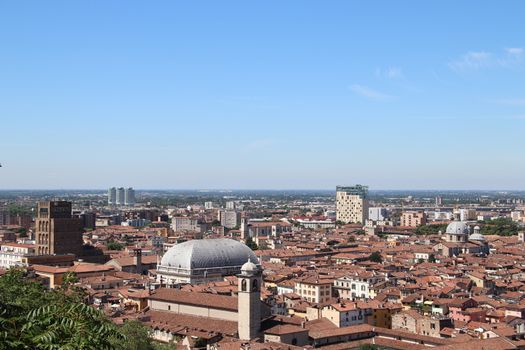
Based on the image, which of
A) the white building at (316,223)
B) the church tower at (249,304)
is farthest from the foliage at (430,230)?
the church tower at (249,304)

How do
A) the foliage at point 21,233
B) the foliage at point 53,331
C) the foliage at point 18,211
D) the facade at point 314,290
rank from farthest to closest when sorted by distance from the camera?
the foliage at point 18,211
the foliage at point 21,233
the facade at point 314,290
the foliage at point 53,331

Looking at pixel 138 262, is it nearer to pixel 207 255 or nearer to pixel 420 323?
pixel 207 255

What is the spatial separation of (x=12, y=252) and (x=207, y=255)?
101ft

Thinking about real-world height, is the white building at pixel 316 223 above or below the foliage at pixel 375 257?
above

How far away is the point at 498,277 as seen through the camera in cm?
6188

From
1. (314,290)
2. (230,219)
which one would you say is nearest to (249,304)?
(314,290)

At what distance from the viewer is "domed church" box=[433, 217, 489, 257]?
8431 cm

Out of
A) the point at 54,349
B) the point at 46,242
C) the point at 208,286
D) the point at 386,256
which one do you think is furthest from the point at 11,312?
the point at 386,256

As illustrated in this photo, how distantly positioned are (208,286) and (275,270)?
17.8 m

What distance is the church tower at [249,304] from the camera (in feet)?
110

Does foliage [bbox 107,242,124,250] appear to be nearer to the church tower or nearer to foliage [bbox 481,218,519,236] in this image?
the church tower

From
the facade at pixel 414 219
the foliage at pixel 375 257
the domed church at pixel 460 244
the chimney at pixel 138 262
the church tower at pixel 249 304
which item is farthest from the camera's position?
the facade at pixel 414 219

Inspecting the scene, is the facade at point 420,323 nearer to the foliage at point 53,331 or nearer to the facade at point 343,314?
the facade at point 343,314

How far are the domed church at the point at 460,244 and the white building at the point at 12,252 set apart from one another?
4416 centimetres
